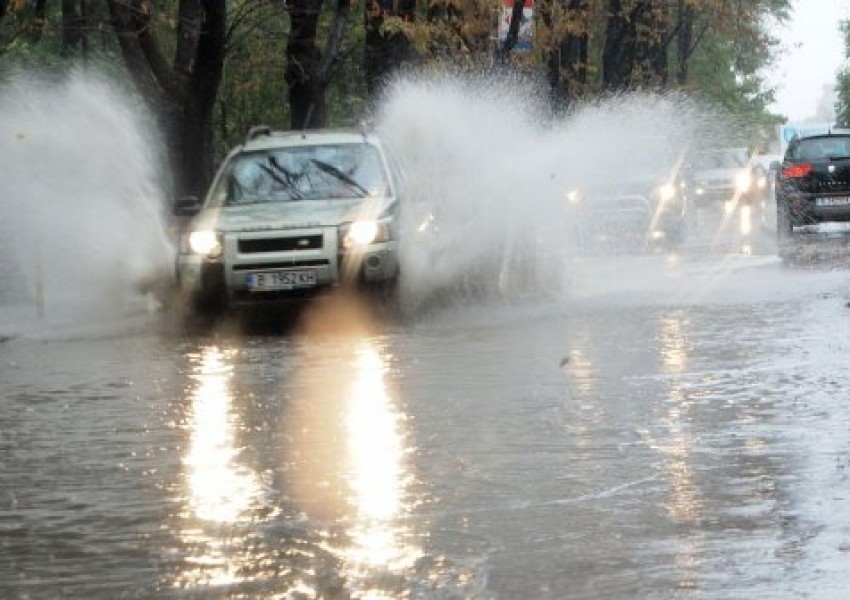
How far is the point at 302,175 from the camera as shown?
18891mm

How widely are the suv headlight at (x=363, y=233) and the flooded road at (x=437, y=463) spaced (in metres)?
0.99

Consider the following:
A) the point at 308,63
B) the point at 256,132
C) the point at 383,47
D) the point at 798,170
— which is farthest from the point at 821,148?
the point at 256,132

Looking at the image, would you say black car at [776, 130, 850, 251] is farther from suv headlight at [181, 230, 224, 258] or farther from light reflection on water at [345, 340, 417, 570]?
light reflection on water at [345, 340, 417, 570]

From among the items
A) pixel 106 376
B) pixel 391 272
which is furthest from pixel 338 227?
pixel 106 376

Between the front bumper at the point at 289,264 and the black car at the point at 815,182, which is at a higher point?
the front bumper at the point at 289,264

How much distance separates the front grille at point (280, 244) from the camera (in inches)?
687

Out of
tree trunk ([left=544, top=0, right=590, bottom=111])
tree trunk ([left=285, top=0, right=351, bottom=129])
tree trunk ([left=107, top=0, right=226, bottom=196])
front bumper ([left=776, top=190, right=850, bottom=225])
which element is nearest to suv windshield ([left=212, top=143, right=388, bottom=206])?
tree trunk ([left=107, top=0, right=226, bottom=196])

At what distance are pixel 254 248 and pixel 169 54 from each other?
71.7 ft

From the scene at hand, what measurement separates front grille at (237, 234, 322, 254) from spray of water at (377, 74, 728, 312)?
983mm

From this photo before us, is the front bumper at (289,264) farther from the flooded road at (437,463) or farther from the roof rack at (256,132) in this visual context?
the roof rack at (256,132)

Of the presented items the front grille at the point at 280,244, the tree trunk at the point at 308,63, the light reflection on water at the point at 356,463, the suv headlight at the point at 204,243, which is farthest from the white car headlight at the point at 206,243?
the tree trunk at the point at 308,63

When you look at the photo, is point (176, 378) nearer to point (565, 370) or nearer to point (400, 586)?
point (565, 370)

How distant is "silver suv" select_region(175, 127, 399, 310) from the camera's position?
1745 cm

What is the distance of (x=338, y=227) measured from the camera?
17.5m
